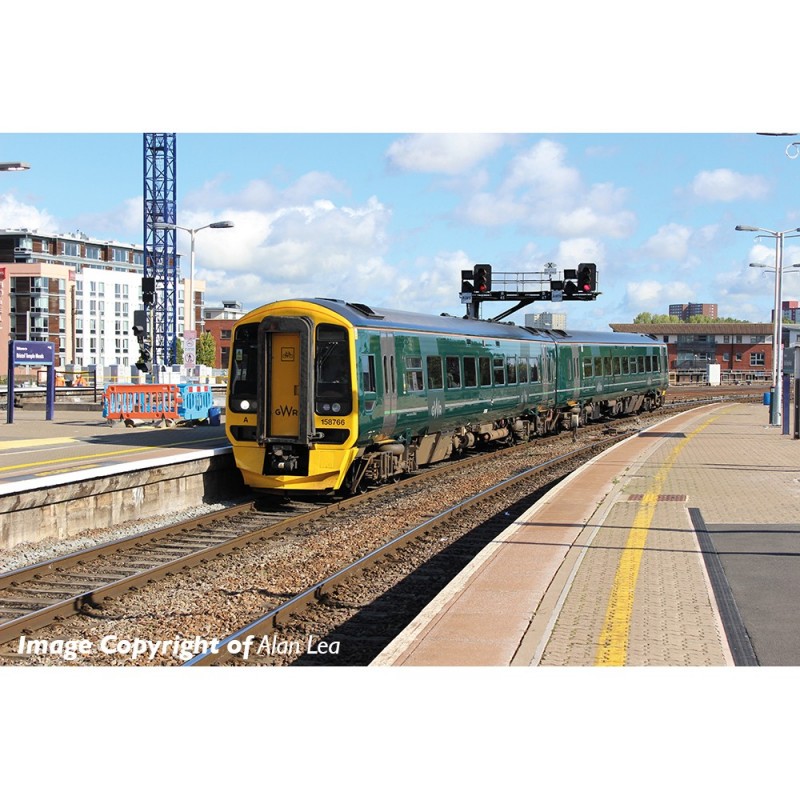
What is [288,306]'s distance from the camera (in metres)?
16.0

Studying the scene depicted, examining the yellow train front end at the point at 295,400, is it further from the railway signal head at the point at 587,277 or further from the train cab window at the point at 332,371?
the railway signal head at the point at 587,277

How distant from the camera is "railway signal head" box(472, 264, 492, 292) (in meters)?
28.5

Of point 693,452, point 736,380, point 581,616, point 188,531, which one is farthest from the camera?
point 736,380

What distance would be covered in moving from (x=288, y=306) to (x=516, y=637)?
368 inches

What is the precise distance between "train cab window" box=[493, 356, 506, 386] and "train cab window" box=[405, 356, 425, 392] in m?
5.25

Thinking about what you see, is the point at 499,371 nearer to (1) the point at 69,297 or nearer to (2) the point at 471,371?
(2) the point at 471,371

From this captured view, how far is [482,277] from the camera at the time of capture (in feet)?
93.5

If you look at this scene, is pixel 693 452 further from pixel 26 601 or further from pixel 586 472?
pixel 26 601

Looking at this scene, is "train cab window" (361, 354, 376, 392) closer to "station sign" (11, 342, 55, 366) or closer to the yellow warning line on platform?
the yellow warning line on platform

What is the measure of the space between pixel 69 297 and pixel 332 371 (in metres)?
90.3

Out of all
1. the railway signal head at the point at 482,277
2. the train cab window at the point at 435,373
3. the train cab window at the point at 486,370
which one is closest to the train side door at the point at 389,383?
the train cab window at the point at 435,373

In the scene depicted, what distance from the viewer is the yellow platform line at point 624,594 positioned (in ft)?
23.6

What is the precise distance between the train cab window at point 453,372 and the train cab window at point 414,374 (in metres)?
1.59

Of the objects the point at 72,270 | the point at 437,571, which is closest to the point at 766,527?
the point at 437,571
